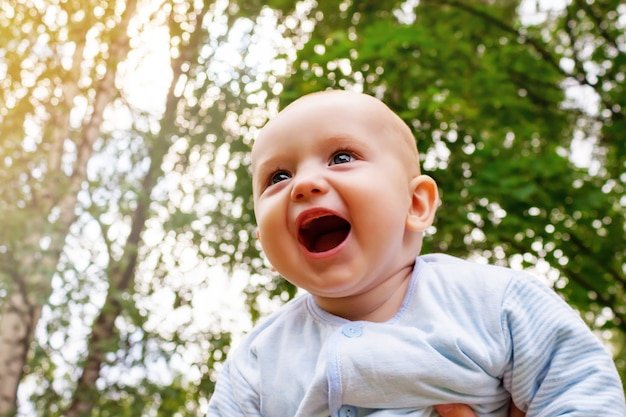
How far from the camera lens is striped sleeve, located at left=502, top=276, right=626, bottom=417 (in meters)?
1.16

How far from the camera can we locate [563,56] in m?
5.28

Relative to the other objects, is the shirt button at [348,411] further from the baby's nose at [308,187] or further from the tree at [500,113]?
the tree at [500,113]

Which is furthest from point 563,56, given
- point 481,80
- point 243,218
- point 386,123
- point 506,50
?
point 386,123

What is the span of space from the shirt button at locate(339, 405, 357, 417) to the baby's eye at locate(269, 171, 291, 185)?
0.50m

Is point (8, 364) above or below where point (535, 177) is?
below

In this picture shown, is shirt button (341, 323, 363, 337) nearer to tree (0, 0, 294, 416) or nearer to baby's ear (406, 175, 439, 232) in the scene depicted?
baby's ear (406, 175, 439, 232)

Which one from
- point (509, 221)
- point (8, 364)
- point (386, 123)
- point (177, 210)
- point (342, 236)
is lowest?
point (8, 364)

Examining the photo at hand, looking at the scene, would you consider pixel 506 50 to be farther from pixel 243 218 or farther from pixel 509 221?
pixel 243 218

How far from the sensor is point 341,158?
135 centimetres

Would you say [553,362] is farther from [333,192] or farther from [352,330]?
[333,192]

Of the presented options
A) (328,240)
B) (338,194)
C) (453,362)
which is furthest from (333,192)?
(453,362)

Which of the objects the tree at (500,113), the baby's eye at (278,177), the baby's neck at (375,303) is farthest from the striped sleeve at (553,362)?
the tree at (500,113)

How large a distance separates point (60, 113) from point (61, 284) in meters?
2.06

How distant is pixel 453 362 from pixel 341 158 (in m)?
0.48
